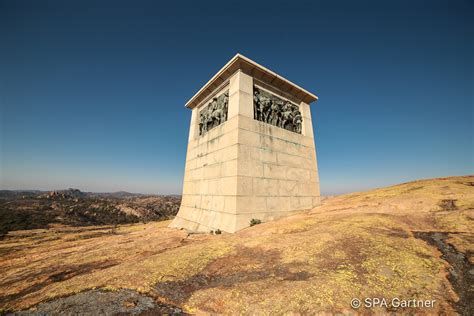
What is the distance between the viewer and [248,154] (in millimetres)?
9367

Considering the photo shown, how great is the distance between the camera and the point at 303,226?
6.63m

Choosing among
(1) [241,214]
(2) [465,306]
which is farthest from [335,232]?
(1) [241,214]

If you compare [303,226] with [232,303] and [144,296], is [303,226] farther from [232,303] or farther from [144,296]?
[144,296]

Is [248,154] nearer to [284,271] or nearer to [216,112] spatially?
[216,112]

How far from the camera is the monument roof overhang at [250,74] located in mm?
10266

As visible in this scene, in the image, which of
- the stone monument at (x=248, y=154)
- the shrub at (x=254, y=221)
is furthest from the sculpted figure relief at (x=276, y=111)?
the shrub at (x=254, y=221)

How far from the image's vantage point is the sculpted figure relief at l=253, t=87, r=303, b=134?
424 inches

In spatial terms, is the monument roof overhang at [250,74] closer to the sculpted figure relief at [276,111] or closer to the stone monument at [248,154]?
the stone monument at [248,154]

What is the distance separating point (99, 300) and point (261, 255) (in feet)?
10.2

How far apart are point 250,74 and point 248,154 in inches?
193

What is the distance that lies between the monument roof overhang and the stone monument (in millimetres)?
51

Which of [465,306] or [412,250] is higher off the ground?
[412,250]

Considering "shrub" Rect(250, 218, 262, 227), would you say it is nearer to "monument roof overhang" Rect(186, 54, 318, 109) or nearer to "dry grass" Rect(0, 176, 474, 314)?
"dry grass" Rect(0, 176, 474, 314)

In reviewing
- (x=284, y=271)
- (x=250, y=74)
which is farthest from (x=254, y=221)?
(x=250, y=74)
